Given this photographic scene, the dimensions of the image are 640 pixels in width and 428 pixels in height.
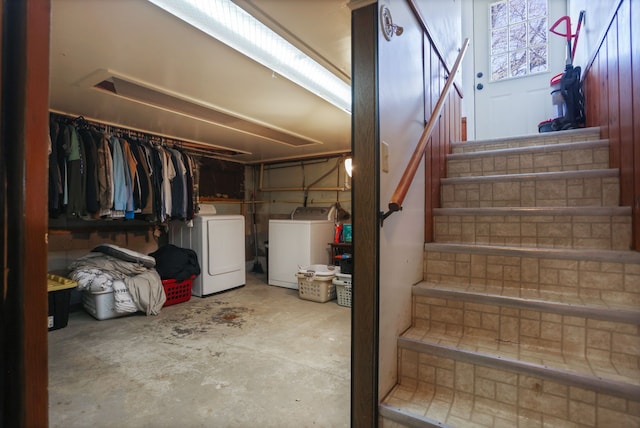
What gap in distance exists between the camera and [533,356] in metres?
1.31

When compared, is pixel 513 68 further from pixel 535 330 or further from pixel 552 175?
pixel 535 330

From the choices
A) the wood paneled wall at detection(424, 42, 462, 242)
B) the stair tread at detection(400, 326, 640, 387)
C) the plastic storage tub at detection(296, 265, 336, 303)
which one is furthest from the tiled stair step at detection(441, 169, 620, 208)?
the plastic storage tub at detection(296, 265, 336, 303)

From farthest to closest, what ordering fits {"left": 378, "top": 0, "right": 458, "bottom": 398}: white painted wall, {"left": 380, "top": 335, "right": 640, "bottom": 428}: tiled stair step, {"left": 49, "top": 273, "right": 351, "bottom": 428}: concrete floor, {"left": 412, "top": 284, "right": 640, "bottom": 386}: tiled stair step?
{"left": 49, "top": 273, "right": 351, "bottom": 428}: concrete floor, {"left": 378, "top": 0, "right": 458, "bottom": 398}: white painted wall, {"left": 412, "top": 284, "right": 640, "bottom": 386}: tiled stair step, {"left": 380, "top": 335, "right": 640, "bottom": 428}: tiled stair step

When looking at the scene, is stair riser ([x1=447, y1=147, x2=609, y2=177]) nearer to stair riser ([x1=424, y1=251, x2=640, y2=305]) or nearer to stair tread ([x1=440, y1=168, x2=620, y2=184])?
stair tread ([x1=440, y1=168, x2=620, y2=184])

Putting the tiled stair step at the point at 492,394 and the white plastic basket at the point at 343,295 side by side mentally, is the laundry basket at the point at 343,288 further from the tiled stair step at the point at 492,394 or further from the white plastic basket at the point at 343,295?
the tiled stair step at the point at 492,394

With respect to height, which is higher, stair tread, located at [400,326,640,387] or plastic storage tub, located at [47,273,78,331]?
stair tread, located at [400,326,640,387]

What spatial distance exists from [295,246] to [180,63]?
2.87 m

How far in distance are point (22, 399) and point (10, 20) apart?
50 cm

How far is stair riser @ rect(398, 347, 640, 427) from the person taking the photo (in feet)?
3.68

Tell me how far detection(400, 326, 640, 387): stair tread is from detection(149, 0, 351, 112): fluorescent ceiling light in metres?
1.81

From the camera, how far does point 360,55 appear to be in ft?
4.25

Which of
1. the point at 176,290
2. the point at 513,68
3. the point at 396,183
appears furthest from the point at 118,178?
the point at 513,68

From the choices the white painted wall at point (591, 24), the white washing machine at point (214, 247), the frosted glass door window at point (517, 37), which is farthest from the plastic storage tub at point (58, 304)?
the frosted glass door window at point (517, 37)

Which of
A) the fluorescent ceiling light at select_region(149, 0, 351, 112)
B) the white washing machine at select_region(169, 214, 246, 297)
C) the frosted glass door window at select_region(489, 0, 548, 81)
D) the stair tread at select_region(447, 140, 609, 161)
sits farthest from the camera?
the white washing machine at select_region(169, 214, 246, 297)
